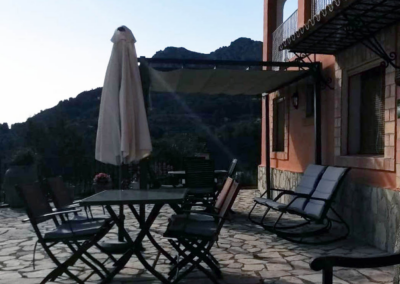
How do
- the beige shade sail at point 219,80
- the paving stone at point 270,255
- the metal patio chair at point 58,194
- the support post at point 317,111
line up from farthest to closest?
1. the support post at point 317,111
2. the beige shade sail at point 219,80
3. the paving stone at point 270,255
4. the metal patio chair at point 58,194

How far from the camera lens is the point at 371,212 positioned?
5066 millimetres

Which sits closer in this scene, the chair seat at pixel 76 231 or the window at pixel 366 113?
the chair seat at pixel 76 231

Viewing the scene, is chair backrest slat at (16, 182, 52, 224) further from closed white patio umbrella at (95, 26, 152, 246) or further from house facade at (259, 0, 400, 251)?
house facade at (259, 0, 400, 251)

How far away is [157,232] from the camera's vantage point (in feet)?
19.0

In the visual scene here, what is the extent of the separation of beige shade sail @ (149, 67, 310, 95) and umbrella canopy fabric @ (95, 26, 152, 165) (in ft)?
4.88

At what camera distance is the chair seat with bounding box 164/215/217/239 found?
3.44 meters

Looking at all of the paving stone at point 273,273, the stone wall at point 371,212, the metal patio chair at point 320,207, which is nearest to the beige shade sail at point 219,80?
the metal patio chair at point 320,207

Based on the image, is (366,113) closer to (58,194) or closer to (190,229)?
(190,229)

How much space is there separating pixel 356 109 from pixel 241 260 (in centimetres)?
309

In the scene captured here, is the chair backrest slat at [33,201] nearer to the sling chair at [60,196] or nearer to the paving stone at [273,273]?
the sling chair at [60,196]

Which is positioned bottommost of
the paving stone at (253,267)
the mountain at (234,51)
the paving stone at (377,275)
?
the paving stone at (253,267)

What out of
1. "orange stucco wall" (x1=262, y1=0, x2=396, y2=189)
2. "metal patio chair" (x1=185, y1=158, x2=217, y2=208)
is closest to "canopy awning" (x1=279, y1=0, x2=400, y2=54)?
"orange stucco wall" (x1=262, y1=0, x2=396, y2=189)

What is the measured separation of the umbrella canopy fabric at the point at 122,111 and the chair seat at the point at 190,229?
1.10 metres

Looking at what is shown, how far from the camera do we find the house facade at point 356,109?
184 inches
